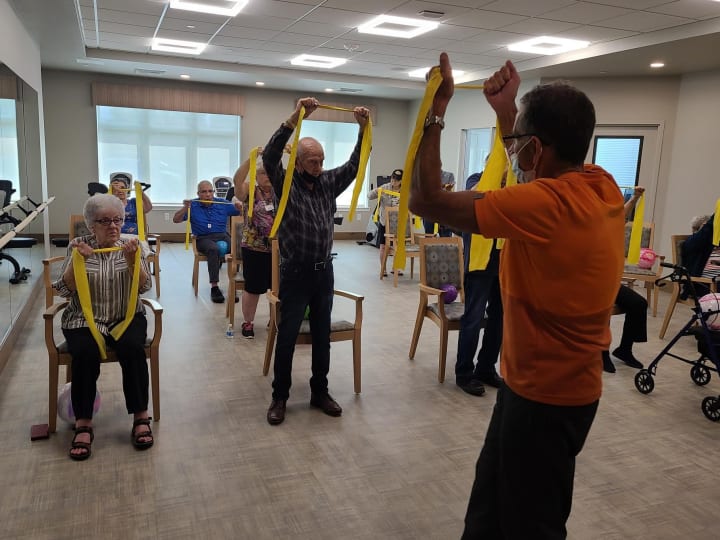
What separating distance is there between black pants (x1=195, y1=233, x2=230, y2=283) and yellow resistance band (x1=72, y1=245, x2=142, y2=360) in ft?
10.8

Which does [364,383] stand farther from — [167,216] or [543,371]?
[167,216]

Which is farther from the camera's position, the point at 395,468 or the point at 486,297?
the point at 486,297

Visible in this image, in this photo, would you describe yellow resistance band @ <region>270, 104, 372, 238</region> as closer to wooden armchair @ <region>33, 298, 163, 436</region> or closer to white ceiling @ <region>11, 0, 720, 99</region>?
wooden armchair @ <region>33, 298, 163, 436</region>

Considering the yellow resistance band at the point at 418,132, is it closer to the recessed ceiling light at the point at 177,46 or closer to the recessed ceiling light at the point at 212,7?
the recessed ceiling light at the point at 212,7

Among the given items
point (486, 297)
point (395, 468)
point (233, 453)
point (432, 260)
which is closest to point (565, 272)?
point (395, 468)

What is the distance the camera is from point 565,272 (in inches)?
49.6

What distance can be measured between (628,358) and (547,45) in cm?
435

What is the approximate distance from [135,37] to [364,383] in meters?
6.16

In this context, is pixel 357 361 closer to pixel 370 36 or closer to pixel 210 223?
pixel 210 223

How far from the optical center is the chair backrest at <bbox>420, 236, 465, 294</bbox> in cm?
428

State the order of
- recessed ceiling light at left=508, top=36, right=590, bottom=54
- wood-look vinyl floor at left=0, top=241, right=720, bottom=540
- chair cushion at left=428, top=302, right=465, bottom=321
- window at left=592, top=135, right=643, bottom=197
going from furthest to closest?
window at left=592, top=135, right=643, bottom=197 < recessed ceiling light at left=508, top=36, right=590, bottom=54 < chair cushion at left=428, top=302, right=465, bottom=321 < wood-look vinyl floor at left=0, top=241, right=720, bottom=540

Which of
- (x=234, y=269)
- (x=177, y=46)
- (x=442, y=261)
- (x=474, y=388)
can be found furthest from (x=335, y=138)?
(x=474, y=388)

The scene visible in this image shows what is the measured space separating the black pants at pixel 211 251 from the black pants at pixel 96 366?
10.6 ft

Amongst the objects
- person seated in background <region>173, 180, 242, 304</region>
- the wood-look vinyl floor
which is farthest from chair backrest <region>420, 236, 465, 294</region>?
person seated in background <region>173, 180, 242, 304</region>
